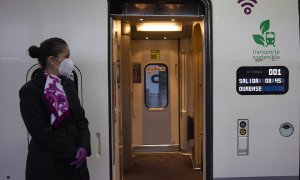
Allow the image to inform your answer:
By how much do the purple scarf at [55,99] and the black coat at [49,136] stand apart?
0.03 metres

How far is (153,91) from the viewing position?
738 centimetres

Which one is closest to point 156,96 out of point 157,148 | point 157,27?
point 157,148

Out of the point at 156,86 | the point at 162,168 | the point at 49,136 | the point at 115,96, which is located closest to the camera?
the point at 49,136

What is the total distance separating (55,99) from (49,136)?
0.26 meters

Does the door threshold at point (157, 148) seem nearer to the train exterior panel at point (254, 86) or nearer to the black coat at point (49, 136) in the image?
the train exterior panel at point (254, 86)

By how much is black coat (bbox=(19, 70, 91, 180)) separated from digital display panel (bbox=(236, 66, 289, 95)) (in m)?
1.34

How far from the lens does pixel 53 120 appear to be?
7.85ft

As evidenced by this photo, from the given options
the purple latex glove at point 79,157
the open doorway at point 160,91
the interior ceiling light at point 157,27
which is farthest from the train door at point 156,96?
the purple latex glove at point 79,157

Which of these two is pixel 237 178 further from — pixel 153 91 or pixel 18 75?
pixel 153 91

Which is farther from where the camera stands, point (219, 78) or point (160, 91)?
point (160, 91)

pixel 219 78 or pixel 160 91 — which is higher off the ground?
pixel 219 78

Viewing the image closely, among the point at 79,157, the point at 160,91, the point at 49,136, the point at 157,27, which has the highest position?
the point at 157,27

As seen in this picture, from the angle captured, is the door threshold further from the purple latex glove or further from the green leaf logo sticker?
the purple latex glove

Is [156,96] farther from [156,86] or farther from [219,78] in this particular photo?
[219,78]
